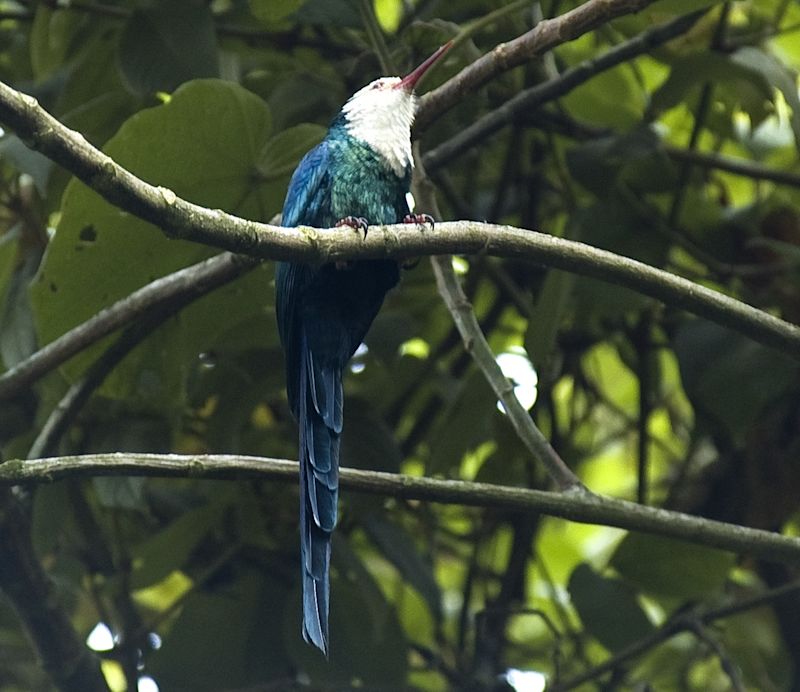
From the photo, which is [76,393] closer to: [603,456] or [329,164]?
[329,164]

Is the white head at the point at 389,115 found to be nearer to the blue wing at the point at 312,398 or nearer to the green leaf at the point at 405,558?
the blue wing at the point at 312,398

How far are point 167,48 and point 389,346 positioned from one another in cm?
74

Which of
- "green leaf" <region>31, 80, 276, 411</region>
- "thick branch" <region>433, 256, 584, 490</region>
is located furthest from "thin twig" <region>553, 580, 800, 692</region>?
"green leaf" <region>31, 80, 276, 411</region>

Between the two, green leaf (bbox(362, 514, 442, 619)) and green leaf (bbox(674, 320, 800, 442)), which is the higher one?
green leaf (bbox(674, 320, 800, 442))

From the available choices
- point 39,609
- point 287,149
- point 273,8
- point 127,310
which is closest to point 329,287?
point 287,149

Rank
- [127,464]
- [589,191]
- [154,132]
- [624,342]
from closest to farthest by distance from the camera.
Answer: [127,464]
[154,132]
[589,191]
[624,342]

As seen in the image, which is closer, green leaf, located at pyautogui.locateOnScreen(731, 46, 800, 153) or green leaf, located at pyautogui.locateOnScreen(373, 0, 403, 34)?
green leaf, located at pyautogui.locateOnScreen(731, 46, 800, 153)

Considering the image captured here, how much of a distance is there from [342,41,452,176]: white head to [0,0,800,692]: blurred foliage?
0.09 m

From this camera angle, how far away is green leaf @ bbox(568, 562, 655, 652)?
242 centimetres

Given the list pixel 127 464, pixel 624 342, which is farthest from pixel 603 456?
pixel 127 464

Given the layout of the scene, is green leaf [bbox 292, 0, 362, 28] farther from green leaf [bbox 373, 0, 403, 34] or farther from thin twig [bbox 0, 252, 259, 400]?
green leaf [bbox 373, 0, 403, 34]

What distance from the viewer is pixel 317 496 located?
190cm

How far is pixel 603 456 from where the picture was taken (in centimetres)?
351

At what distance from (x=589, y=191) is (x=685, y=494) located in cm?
72
